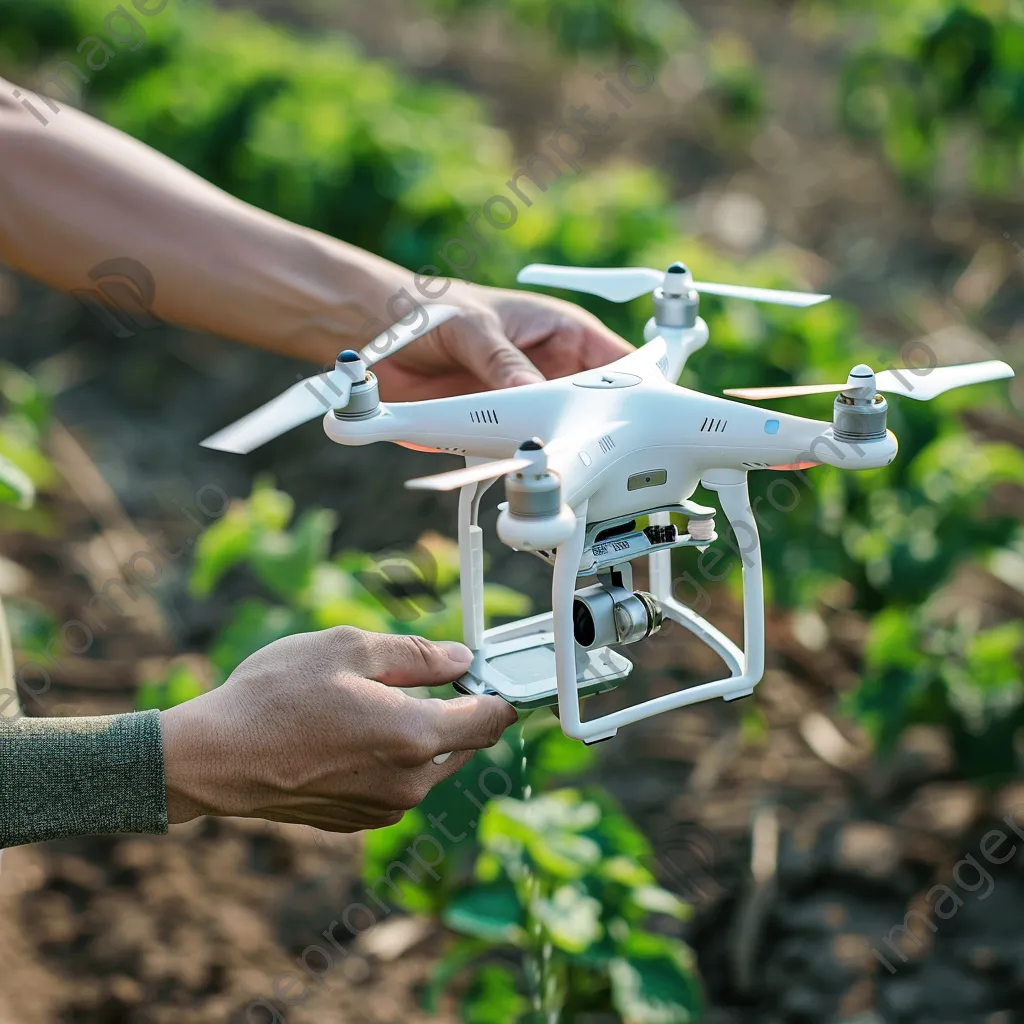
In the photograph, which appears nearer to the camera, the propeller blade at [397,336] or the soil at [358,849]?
the propeller blade at [397,336]

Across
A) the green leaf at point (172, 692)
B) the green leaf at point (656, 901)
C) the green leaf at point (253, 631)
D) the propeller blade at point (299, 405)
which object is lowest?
the green leaf at point (172, 692)

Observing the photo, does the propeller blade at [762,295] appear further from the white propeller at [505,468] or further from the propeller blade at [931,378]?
the white propeller at [505,468]

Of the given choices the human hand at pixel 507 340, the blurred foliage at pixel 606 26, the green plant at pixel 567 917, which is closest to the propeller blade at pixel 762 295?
the human hand at pixel 507 340

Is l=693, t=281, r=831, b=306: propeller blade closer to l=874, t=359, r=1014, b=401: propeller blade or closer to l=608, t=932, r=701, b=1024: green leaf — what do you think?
l=874, t=359, r=1014, b=401: propeller blade

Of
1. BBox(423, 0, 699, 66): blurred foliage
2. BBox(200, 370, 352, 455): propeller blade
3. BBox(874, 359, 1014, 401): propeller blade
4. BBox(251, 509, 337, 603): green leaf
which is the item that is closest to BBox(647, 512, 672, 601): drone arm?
BBox(874, 359, 1014, 401): propeller blade

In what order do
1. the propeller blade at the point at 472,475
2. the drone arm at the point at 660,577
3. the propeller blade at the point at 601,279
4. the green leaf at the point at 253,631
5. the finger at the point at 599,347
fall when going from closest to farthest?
the propeller blade at the point at 472,475, the drone arm at the point at 660,577, the propeller blade at the point at 601,279, the finger at the point at 599,347, the green leaf at the point at 253,631

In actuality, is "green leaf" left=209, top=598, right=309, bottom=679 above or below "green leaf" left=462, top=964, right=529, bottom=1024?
above

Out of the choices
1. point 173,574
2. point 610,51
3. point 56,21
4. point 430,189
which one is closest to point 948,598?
point 430,189

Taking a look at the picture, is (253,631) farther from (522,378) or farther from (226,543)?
(522,378)
